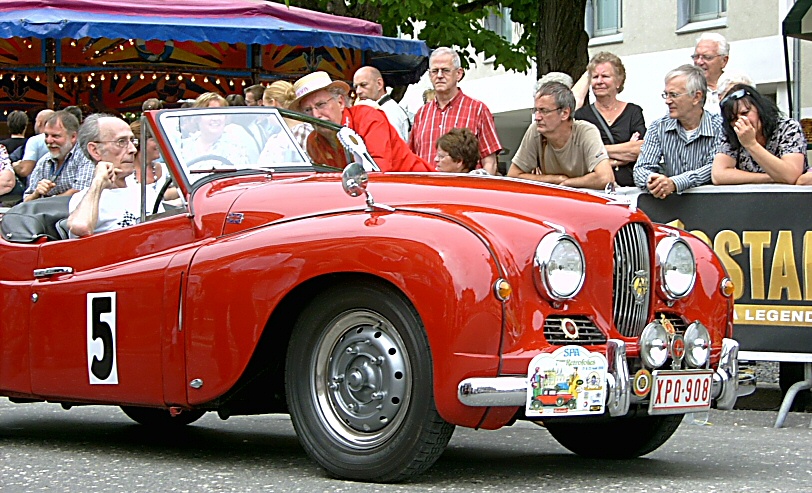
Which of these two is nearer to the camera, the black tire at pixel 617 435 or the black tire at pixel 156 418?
the black tire at pixel 617 435

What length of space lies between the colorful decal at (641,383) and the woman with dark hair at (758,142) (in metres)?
3.22

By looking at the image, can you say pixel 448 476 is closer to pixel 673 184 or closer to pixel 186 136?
pixel 186 136

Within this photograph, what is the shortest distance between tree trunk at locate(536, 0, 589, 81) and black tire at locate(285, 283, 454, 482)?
10517mm

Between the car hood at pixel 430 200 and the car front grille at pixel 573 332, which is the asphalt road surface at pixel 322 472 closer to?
the car front grille at pixel 573 332

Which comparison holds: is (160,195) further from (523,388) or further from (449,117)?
(449,117)

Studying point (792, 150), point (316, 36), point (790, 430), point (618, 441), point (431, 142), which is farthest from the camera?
point (316, 36)

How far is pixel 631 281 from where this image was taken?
5844 millimetres

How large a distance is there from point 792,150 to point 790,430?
1.65 m

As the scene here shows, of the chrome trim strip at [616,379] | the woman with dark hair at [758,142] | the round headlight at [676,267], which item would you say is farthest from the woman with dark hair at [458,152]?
the chrome trim strip at [616,379]

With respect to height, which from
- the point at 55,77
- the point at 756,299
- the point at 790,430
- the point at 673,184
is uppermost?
the point at 55,77

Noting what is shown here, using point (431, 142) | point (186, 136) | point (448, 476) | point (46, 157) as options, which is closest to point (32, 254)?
point (186, 136)

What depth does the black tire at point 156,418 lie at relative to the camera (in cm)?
794

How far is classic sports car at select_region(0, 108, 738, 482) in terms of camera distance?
5383 mm

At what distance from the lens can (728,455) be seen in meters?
6.87
